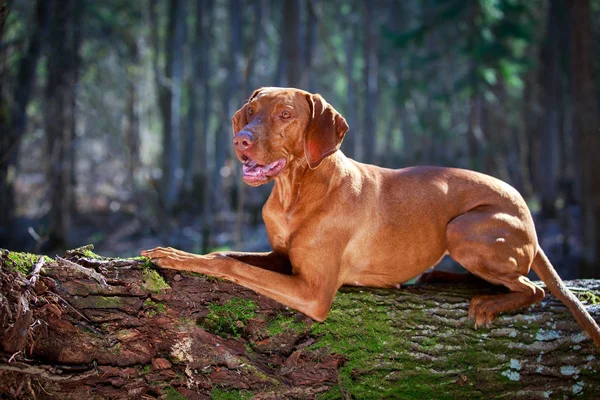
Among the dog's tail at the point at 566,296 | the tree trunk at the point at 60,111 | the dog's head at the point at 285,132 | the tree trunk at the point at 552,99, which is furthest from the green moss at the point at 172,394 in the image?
the tree trunk at the point at 552,99

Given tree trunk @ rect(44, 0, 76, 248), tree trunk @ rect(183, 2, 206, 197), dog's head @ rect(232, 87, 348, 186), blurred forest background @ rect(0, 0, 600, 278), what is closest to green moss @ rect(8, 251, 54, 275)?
dog's head @ rect(232, 87, 348, 186)

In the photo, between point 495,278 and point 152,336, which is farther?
point 495,278

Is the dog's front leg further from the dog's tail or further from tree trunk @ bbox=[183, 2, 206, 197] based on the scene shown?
tree trunk @ bbox=[183, 2, 206, 197]

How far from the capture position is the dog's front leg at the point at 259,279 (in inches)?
133

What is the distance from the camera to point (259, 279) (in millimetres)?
3439

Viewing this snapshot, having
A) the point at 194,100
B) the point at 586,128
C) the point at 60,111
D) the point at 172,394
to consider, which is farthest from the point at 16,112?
the point at 586,128

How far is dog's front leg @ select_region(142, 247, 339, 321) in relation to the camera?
11.1ft

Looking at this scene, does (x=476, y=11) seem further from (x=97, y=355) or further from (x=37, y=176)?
(x=37, y=176)

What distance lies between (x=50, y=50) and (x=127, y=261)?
35.1 ft

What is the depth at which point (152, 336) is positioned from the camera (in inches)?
126

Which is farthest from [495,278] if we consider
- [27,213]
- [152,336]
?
[27,213]

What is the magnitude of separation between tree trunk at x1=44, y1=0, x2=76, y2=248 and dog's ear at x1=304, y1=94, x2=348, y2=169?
9.62 metres

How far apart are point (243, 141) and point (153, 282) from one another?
1049 mm

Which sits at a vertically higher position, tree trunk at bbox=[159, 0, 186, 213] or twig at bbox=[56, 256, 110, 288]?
tree trunk at bbox=[159, 0, 186, 213]
